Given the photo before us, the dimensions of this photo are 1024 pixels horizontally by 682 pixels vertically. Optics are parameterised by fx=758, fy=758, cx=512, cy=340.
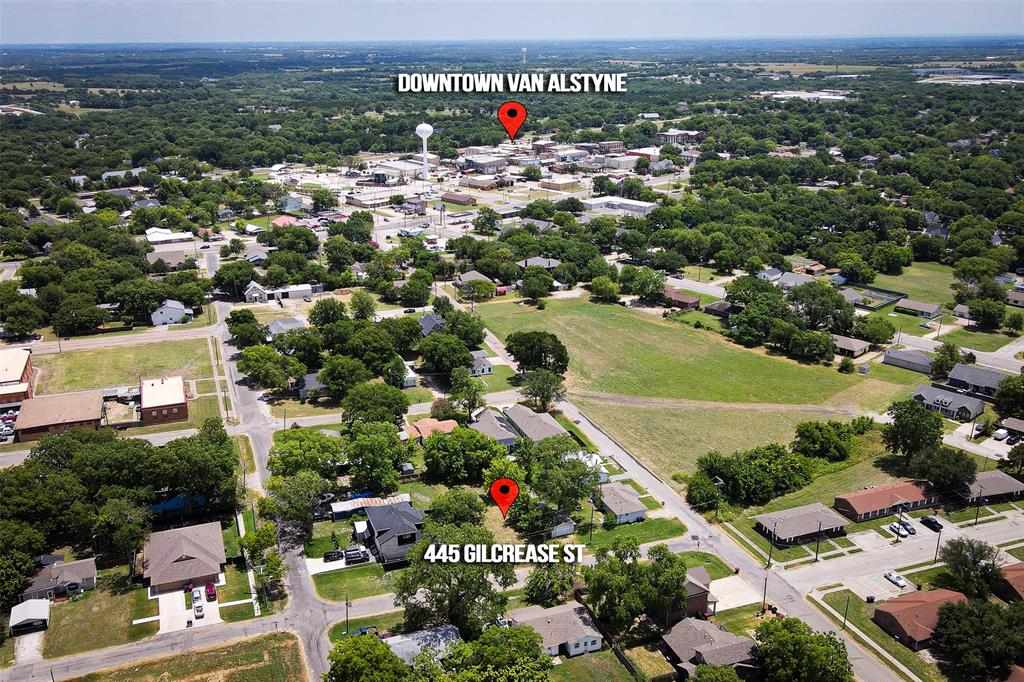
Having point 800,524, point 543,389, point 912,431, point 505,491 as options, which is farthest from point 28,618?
point 912,431

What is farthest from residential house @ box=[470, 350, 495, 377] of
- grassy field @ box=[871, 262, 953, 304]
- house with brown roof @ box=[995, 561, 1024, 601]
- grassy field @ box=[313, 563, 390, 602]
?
grassy field @ box=[871, 262, 953, 304]

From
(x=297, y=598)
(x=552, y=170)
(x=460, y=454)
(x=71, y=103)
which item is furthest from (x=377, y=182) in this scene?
(x=71, y=103)

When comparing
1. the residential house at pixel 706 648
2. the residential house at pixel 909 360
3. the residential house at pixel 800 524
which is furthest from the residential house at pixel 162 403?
the residential house at pixel 909 360

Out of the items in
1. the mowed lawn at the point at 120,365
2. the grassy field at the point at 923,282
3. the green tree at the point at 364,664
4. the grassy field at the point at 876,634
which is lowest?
the grassy field at the point at 876,634

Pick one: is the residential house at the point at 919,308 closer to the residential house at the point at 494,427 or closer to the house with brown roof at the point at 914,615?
the house with brown roof at the point at 914,615

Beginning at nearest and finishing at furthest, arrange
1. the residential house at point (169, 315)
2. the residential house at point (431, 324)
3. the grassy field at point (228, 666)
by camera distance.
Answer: the grassy field at point (228, 666), the residential house at point (431, 324), the residential house at point (169, 315)

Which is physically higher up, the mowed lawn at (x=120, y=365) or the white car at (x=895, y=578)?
the mowed lawn at (x=120, y=365)
